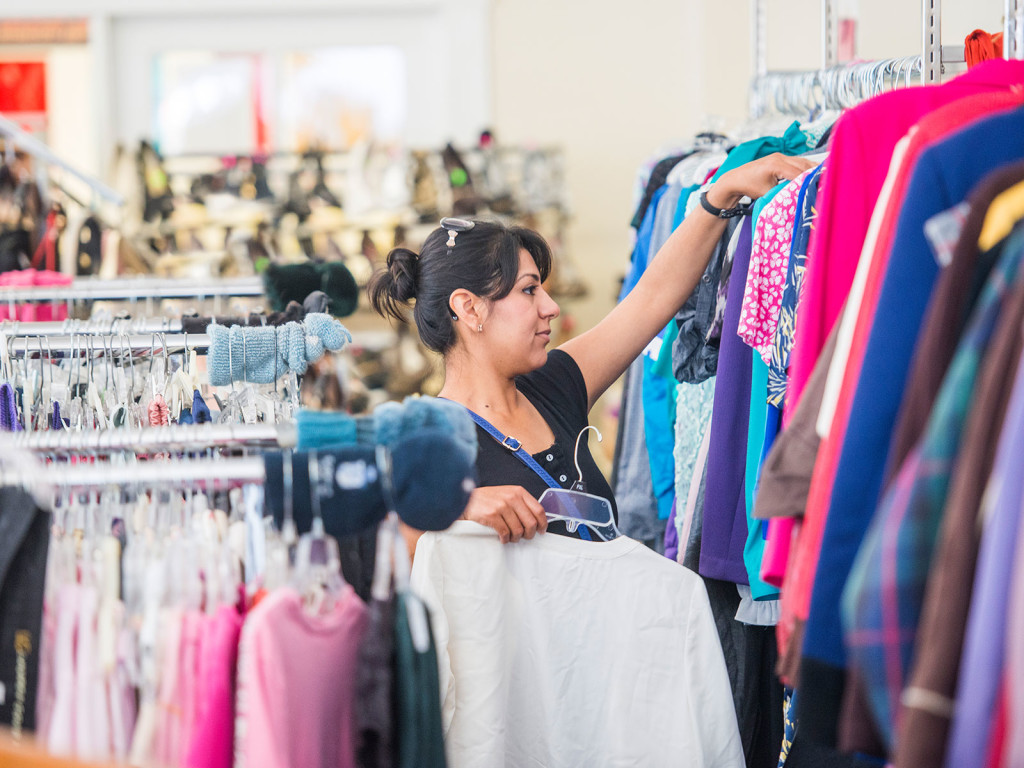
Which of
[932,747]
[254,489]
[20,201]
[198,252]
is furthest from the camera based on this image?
[198,252]

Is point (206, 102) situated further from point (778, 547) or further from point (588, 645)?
point (778, 547)

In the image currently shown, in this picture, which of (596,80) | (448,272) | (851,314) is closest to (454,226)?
(448,272)

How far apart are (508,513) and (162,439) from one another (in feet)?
1.42

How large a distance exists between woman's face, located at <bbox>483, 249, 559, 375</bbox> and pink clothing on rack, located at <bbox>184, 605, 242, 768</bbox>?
0.82 meters

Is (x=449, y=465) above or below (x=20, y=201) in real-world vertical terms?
below

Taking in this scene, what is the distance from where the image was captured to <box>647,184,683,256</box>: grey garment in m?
2.20

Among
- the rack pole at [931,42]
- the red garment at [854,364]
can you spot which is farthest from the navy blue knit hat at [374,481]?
the rack pole at [931,42]

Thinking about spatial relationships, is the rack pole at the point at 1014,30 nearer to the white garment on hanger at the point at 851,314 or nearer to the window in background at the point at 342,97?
the white garment on hanger at the point at 851,314

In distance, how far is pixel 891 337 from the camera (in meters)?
0.99

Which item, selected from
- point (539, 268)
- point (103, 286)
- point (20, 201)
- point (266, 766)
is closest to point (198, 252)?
point (20, 201)

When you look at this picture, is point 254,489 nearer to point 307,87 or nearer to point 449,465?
point 449,465

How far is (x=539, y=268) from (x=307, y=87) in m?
3.14

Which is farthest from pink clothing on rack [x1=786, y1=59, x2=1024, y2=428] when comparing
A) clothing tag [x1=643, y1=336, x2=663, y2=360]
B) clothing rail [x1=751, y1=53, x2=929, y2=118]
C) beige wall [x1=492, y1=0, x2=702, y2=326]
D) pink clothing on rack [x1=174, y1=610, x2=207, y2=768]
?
beige wall [x1=492, y1=0, x2=702, y2=326]

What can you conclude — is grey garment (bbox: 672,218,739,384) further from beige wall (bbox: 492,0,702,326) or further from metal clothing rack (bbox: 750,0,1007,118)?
beige wall (bbox: 492,0,702,326)
